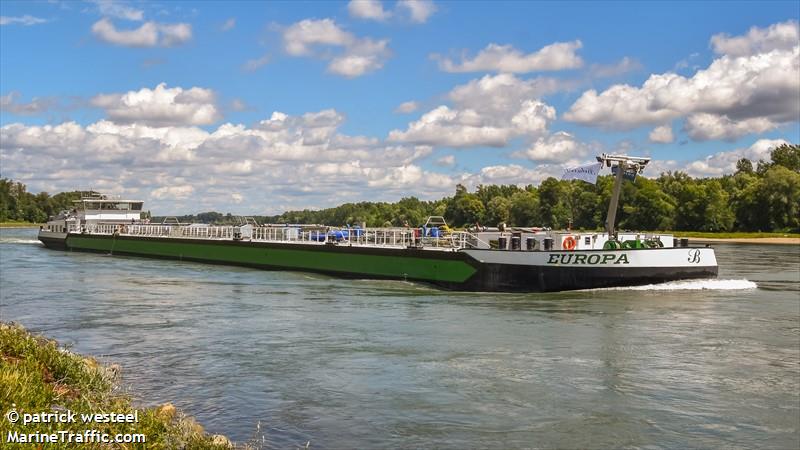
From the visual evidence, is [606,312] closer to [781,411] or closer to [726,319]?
[726,319]

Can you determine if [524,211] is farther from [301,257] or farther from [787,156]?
[301,257]

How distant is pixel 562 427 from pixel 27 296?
27.8 metres

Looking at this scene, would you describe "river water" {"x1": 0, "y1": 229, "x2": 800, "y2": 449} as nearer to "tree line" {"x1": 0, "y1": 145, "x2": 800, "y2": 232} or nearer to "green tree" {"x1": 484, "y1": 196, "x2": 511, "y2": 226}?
"tree line" {"x1": 0, "y1": 145, "x2": 800, "y2": 232}

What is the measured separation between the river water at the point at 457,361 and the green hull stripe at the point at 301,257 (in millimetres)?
2455

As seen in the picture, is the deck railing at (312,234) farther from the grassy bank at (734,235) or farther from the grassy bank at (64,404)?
the grassy bank at (734,235)

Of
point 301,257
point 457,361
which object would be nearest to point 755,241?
point 301,257

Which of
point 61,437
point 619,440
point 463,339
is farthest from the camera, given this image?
point 463,339

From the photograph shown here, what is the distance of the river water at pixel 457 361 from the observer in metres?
12.6

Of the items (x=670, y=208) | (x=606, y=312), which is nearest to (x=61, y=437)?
(x=606, y=312)

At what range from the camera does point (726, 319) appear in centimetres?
2455

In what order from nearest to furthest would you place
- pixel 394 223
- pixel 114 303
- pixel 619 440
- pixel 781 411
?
1. pixel 619 440
2. pixel 781 411
3. pixel 114 303
4. pixel 394 223

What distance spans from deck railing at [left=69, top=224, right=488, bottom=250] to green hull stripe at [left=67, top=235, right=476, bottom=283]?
3.73 feet

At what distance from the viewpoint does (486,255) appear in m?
34.1

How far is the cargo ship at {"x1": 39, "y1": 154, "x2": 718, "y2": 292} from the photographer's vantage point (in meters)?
31.9
